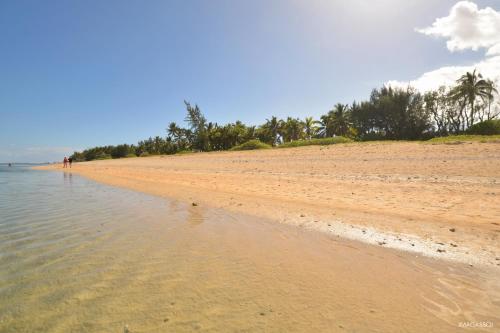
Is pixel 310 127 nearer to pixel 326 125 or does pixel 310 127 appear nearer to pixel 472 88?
pixel 326 125

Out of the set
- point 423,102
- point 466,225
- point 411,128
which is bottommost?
point 466,225

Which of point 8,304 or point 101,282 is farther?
point 101,282

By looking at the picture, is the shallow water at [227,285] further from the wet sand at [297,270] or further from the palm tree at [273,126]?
the palm tree at [273,126]

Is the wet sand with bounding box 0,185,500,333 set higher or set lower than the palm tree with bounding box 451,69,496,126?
lower

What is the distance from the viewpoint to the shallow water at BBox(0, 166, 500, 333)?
2459mm

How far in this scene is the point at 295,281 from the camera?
325cm

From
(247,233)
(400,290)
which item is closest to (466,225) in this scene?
(400,290)

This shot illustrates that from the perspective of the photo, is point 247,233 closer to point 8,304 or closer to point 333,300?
point 333,300

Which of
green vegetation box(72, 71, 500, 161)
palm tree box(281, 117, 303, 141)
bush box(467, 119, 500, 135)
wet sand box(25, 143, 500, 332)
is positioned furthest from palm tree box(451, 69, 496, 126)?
wet sand box(25, 143, 500, 332)

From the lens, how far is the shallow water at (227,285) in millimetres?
2459

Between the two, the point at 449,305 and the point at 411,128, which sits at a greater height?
the point at 411,128

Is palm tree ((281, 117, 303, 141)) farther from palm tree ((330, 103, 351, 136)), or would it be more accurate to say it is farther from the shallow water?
the shallow water

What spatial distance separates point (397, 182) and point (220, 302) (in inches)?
378

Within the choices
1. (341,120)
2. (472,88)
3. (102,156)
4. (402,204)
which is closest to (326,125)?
(341,120)
